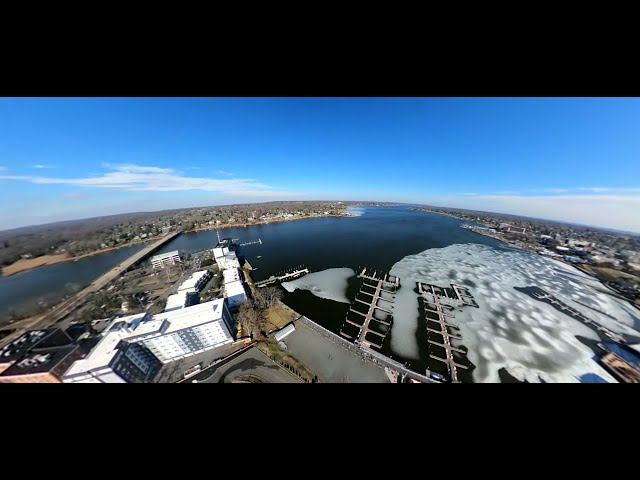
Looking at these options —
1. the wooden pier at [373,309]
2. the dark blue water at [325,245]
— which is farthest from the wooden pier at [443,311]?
the dark blue water at [325,245]

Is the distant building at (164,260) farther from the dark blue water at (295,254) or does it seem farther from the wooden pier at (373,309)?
the wooden pier at (373,309)

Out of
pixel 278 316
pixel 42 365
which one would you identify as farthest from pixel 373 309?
pixel 42 365

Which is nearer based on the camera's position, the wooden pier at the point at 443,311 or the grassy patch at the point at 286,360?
the grassy patch at the point at 286,360

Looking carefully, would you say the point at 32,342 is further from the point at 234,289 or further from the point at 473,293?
the point at 473,293

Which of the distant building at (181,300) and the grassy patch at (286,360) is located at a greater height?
the distant building at (181,300)

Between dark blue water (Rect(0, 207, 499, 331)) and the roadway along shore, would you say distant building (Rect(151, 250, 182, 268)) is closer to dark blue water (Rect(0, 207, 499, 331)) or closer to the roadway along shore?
the roadway along shore
